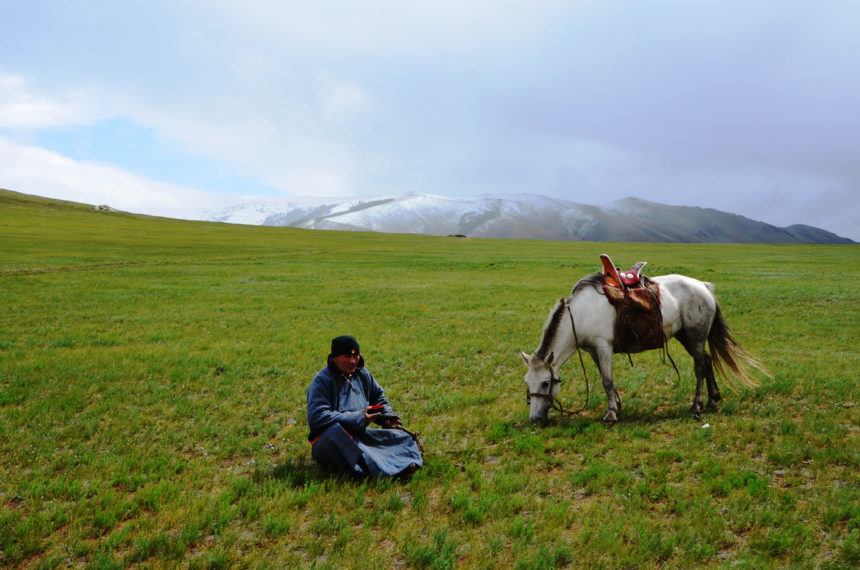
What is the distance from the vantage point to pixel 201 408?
9.64 metres

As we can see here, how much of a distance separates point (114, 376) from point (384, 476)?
340 inches

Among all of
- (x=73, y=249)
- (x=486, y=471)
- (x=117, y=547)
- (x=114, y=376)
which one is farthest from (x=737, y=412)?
(x=73, y=249)

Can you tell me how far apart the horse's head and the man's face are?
10.2ft

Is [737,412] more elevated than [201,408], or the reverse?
[737,412]

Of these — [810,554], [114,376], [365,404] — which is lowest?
[114,376]

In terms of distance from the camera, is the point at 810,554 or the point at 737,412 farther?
the point at 737,412

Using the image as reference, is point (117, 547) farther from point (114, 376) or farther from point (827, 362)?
point (827, 362)

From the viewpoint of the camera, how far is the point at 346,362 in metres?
6.77

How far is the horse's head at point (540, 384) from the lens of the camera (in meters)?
8.21

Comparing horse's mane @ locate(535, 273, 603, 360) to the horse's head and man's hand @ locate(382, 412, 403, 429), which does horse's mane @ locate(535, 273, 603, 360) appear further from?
man's hand @ locate(382, 412, 403, 429)

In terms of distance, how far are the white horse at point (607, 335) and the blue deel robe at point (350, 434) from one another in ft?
8.77

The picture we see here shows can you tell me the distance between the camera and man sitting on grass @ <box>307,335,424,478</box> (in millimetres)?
6574

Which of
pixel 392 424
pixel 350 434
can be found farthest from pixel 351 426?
pixel 392 424

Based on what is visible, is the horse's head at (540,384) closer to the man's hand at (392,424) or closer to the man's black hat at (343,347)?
the man's hand at (392,424)
